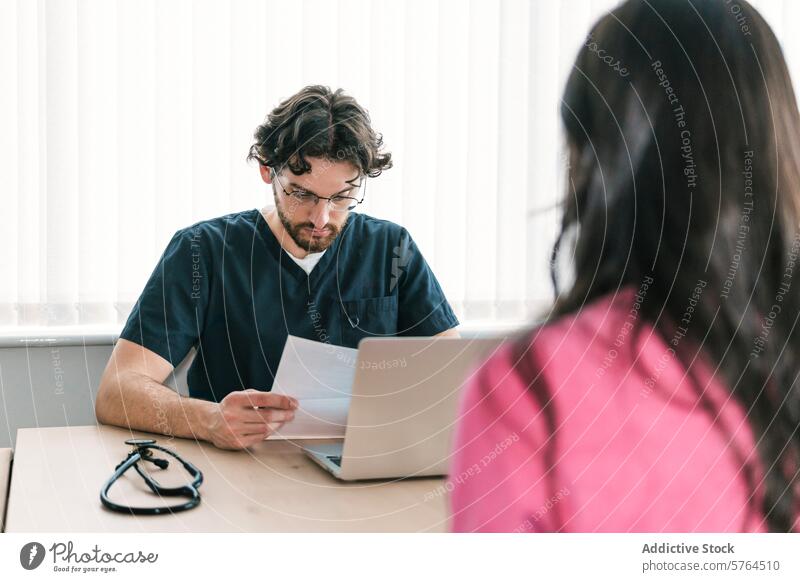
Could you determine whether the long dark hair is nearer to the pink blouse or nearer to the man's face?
the pink blouse

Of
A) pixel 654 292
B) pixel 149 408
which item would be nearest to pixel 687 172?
pixel 654 292

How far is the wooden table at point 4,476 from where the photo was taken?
0.58 m

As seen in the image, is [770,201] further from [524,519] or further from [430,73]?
[430,73]

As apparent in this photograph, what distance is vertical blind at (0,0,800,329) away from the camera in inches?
43.9

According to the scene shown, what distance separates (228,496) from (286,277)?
1.39 feet

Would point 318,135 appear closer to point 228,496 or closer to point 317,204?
point 317,204

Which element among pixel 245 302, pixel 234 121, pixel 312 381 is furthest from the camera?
pixel 234 121

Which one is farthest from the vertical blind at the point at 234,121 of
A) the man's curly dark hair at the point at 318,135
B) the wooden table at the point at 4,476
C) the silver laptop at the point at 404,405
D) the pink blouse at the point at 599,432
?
the pink blouse at the point at 599,432

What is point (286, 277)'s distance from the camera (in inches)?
38.2

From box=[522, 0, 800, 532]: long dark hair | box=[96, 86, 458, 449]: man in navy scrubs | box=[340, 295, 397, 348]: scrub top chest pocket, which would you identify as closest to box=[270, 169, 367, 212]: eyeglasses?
box=[96, 86, 458, 449]: man in navy scrubs

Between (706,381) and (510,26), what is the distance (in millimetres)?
875

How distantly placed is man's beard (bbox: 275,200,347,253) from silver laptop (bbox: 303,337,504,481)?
1.34 ft

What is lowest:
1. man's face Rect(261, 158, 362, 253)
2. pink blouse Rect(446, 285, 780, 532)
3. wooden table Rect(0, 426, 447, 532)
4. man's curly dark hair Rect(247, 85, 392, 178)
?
wooden table Rect(0, 426, 447, 532)

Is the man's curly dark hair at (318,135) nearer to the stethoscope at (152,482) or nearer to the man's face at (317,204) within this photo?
the man's face at (317,204)
